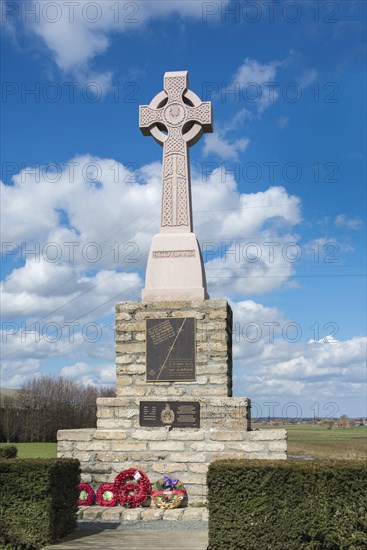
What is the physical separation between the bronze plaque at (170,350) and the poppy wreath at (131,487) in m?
1.75

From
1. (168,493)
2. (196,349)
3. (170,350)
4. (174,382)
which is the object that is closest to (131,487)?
(168,493)

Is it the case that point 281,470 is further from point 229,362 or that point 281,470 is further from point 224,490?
point 229,362

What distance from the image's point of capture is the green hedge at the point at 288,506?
24.4 feet

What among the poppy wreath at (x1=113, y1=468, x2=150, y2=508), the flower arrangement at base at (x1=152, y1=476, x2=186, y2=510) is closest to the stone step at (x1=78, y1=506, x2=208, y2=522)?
the flower arrangement at base at (x1=152, y1=476, x2=186, y2=510)

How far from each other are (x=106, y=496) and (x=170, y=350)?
8.98 ft

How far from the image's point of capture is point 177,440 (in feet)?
37.2

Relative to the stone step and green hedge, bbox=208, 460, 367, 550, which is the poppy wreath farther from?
green hedge, bbox=208, 460, 367, 550

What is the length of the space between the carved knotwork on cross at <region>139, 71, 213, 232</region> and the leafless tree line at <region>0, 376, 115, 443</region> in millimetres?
37293

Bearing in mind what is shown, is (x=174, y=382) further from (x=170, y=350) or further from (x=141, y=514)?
(x=141, y=514)

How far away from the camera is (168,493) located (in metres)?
10.6

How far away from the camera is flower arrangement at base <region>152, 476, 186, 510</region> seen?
10.5 meters

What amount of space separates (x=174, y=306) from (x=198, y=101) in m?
4.27

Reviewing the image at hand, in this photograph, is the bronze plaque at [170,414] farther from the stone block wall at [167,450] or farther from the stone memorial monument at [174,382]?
the stone block wall at [167,450]

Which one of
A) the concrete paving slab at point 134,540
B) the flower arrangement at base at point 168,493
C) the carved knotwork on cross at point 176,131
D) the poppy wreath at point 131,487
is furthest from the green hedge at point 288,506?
the carved knotwork on cross at point 176,131
